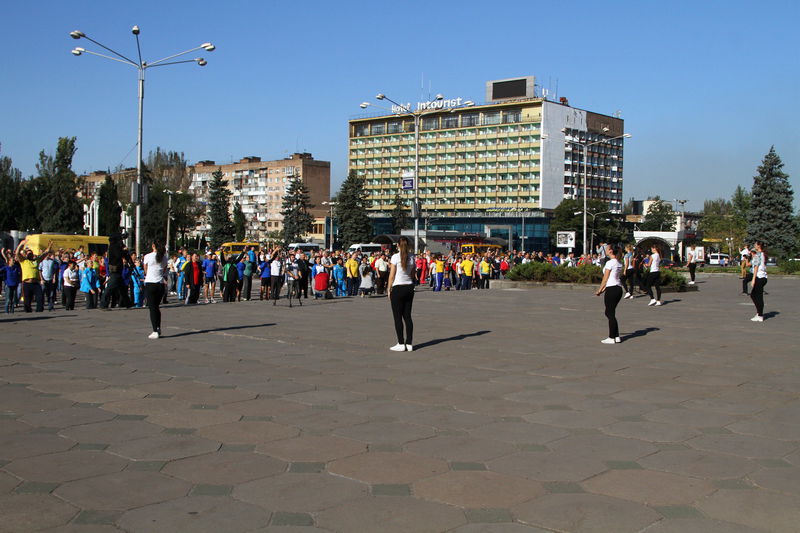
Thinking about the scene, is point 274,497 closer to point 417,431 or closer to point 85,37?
point 417,431

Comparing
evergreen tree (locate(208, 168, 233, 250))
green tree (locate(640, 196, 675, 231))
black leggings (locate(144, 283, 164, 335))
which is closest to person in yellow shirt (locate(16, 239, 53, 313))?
black leggings (locate(144, 283, 164, 335))

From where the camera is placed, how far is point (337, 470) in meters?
→ 5.11

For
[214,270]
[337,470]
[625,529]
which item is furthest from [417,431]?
[214,270]

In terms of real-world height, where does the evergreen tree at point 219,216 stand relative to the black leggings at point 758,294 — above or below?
above

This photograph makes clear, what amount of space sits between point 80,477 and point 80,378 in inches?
159

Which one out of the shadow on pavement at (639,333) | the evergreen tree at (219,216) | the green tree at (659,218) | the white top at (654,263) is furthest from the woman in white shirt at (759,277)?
the green tree at (659,218)

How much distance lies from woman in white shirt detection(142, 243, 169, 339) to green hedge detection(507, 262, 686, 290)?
19.4 m

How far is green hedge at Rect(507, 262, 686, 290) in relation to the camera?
27.6 m

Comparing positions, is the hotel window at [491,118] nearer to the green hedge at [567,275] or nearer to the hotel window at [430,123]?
the hotel window at [430,123]

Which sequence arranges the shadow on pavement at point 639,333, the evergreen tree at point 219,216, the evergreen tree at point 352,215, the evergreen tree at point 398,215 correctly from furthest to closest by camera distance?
the evergreen tree at point 398,215
the evergreen tree at point 352,215
the evergreen tree at point 219,216
the shadow on pavement at point 639,333

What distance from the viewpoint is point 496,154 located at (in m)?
124

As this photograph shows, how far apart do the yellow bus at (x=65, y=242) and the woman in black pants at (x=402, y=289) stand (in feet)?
103

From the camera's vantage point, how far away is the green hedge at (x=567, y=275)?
27609 millimetres

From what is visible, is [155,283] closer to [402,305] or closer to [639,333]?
[402,305]
